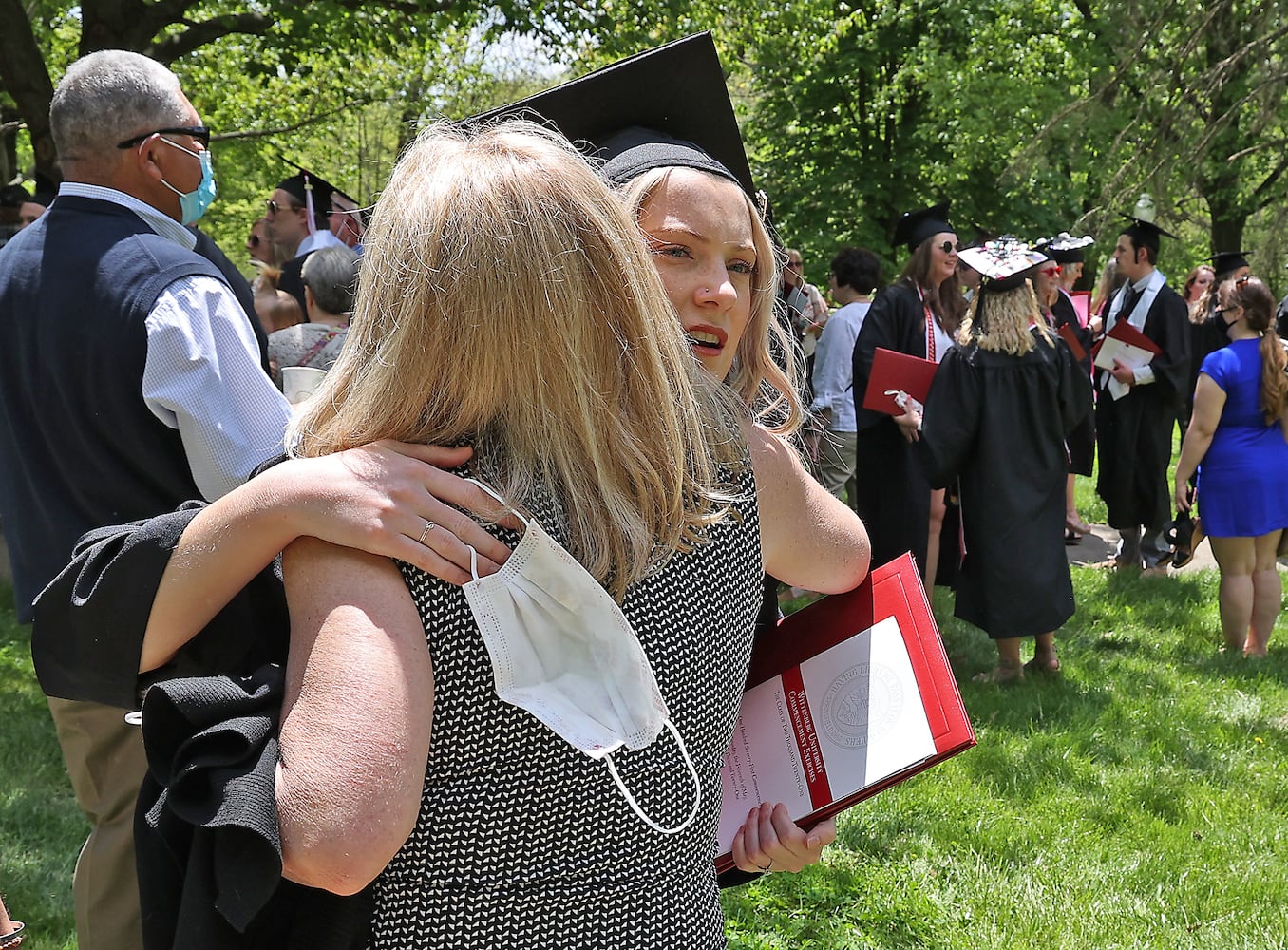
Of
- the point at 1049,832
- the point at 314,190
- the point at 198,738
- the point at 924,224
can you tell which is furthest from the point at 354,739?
the point at 314,190

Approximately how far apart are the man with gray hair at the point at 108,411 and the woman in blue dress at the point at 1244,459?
5466mm

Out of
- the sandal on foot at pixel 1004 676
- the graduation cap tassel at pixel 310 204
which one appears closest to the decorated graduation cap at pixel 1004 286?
the sandal on foot at pixel 1004 676

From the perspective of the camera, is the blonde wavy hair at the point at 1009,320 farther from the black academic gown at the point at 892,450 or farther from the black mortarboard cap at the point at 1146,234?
the black mortarboard cap at the point at 1146,234

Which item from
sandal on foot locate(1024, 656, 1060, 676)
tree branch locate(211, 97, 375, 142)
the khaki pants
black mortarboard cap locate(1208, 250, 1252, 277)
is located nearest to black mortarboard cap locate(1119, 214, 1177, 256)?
black mortarboard cap locate(1208, 250, 1252, 277)

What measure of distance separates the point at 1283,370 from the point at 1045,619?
2.00 m

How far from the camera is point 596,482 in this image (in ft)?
4.31

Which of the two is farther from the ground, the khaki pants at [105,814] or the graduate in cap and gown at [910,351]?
the khaki pants at [105,814]

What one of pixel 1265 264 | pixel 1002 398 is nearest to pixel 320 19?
pixel 1002 398

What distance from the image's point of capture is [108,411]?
2650mm

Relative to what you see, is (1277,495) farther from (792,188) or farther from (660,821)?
(792,188)

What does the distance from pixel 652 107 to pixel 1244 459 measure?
18.1 feet

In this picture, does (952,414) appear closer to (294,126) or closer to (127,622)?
(127,622)

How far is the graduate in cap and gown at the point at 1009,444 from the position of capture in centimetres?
576

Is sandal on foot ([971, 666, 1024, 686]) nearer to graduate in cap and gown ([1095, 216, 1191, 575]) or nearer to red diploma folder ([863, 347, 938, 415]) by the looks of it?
red diploma folder ([863, 347, 938, 415])
